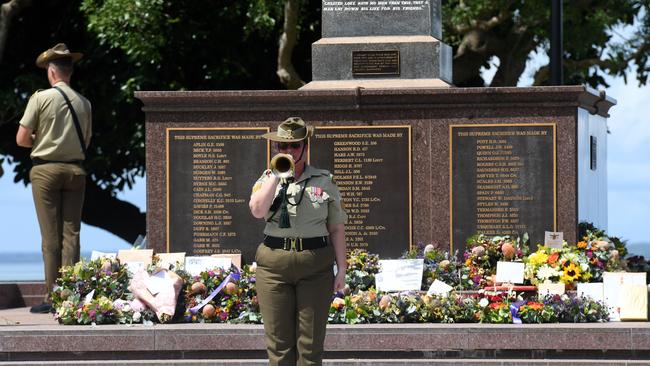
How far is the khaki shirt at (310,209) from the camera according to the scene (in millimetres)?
9141

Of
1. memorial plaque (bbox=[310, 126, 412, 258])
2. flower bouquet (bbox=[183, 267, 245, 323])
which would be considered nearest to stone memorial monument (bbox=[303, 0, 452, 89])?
memorial plaque (bbox=[310, 126, 412, 258])

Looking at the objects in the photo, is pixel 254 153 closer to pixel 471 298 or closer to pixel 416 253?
pixel 416 253

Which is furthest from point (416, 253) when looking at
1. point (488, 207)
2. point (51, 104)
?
point (51, 104)

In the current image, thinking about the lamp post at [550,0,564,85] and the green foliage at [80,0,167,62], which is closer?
the lamp post at [550,0,564,85]

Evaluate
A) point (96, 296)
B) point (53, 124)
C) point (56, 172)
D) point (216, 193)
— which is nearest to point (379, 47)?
point (216, 193)

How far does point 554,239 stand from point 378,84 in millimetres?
2560

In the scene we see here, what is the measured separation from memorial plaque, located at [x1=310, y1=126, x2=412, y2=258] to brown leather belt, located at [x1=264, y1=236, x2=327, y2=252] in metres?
4.53

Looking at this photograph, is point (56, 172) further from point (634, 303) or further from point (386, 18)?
point (634, 303)

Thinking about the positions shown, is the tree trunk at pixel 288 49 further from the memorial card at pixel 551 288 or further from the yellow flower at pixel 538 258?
the memorial card at pixel 551 288

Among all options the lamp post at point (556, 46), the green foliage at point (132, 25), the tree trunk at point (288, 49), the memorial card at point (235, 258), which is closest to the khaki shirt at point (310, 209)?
the memorial card at point (235, 258)

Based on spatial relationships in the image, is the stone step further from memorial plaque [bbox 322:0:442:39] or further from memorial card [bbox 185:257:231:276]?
memorial plaque [bbox 322:0:442:39]

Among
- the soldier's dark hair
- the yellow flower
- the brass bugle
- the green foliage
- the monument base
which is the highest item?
the green foliage

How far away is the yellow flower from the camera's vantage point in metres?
12.8

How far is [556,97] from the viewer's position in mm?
13594
